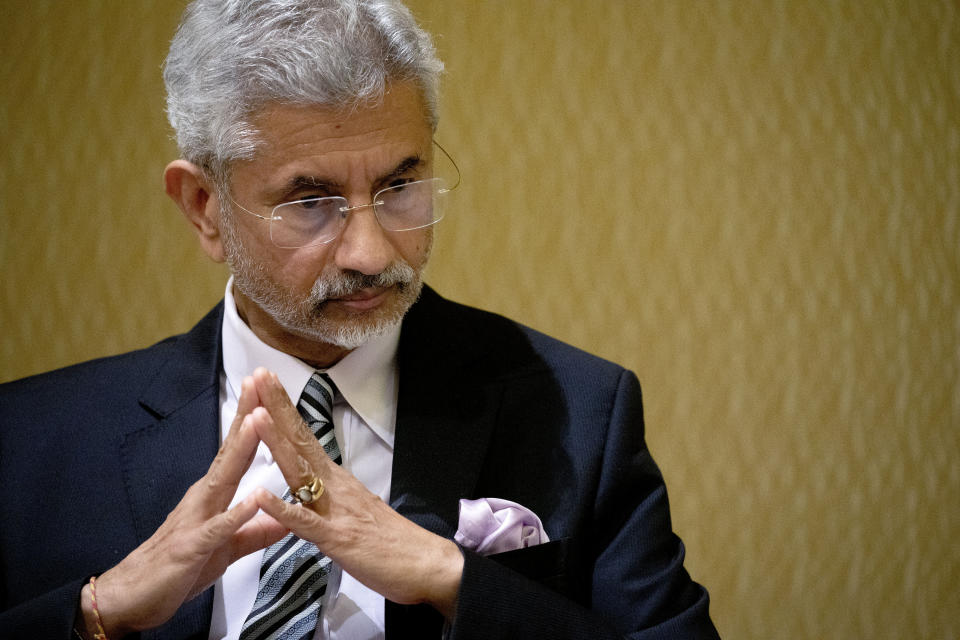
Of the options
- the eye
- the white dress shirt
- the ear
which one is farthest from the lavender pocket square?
the ear

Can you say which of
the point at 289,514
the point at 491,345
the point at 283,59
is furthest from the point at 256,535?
the point at 283,59

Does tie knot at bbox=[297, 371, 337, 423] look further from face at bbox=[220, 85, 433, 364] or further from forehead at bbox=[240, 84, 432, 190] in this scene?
forehead at bbox=[240, 84, 432, 190]

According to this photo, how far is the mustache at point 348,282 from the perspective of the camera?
1.63 metres

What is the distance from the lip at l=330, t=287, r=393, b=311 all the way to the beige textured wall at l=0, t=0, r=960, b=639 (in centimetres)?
93

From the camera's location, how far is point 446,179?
182 cm

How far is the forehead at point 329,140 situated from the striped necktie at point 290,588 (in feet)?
1.40

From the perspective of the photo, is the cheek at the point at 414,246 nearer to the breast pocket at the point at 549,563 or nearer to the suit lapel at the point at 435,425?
the suit lapel at the point at 435,425

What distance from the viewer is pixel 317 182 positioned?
1.61 metres

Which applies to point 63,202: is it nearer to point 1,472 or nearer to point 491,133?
point 1,472

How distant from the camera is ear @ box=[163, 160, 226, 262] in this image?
1.77 meters

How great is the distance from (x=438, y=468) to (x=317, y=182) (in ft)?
1.65

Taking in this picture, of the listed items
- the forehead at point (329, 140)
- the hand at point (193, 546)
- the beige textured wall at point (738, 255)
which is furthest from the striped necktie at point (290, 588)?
the beige textured wall at point (738, 255)

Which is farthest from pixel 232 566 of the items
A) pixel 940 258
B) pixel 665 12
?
pixel 940 258

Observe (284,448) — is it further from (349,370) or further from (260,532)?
(349,370)
